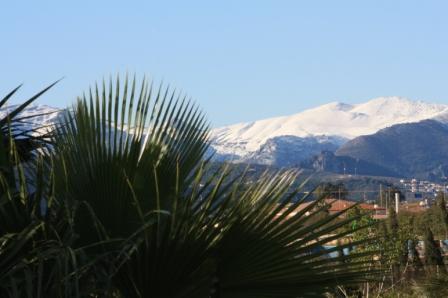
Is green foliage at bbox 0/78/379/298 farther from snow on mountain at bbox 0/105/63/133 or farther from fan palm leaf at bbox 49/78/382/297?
snow on mountain at bbox 0/105/63/133

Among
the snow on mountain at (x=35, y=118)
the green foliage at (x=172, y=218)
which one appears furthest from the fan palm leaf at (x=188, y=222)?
the snow on mountain at (x=35, y=118)

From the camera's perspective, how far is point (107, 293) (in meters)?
4.90

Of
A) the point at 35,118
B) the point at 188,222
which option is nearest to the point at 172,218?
the point at 188,222

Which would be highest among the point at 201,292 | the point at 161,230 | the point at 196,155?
the point at 196,155

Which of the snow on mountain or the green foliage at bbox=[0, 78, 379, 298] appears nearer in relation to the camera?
the green foliage at bbox=[0, 78, 379, 298]

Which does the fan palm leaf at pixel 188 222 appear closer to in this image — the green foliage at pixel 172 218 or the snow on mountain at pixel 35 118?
the green foliage at pixel 172 218

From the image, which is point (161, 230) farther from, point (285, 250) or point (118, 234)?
point (285, 250)

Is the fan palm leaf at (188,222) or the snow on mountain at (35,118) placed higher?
the snow on mountain at (35,118)

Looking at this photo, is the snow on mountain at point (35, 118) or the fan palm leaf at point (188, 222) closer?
the fan palm leaf at point (188, 222)

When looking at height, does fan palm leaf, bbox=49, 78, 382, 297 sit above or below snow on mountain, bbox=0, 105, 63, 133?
below

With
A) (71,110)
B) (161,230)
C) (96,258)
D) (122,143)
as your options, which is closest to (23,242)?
(96,258)

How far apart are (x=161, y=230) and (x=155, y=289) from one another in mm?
349

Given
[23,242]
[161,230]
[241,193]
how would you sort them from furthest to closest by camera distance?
[241,193], [161,230], [23,242]

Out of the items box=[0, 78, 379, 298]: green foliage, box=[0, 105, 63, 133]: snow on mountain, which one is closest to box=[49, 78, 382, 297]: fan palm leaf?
box=[0, 78, 379, 298]: green foliage
